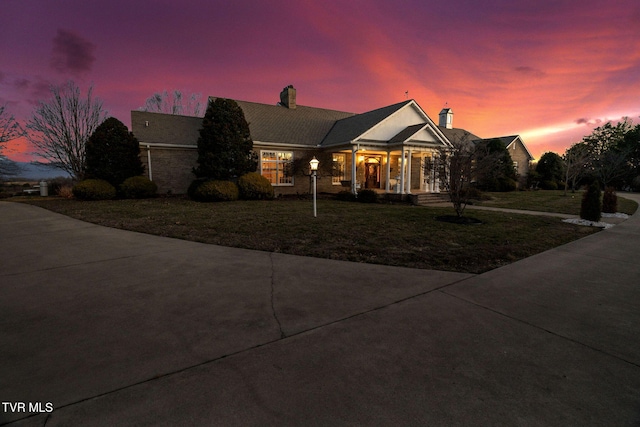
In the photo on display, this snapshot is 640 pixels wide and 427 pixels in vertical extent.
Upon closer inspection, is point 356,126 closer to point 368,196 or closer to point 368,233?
point 368,196

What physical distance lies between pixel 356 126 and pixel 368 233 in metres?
13.4

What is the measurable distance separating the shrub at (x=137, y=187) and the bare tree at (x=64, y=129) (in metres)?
10.5

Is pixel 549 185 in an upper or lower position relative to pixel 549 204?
upper

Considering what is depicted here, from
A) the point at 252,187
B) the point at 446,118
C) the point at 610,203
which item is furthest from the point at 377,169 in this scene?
the point at 446,118

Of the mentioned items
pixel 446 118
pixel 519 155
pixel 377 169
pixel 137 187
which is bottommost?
pixel 137 187

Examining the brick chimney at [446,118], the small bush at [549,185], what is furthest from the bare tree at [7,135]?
the small bush at [549,185]

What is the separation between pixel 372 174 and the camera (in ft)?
71.4

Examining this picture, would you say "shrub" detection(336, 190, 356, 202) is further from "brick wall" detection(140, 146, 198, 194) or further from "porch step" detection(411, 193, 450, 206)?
"brick wall" detection(140, 146, 198, 194)

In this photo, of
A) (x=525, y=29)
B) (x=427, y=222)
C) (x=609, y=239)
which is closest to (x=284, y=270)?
(x=427, y=222)

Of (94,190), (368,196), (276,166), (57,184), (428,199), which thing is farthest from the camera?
(57,184)

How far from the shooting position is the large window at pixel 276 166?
1895cm

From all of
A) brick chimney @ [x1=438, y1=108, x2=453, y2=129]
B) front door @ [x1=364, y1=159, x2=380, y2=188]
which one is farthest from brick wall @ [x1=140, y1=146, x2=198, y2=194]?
brick chimney @ [x1=438, y1=108, x2=453, y2=129]

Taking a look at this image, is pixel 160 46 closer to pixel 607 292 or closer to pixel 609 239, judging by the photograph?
pixel 607 292

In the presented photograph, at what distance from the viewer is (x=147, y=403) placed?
1.93m
